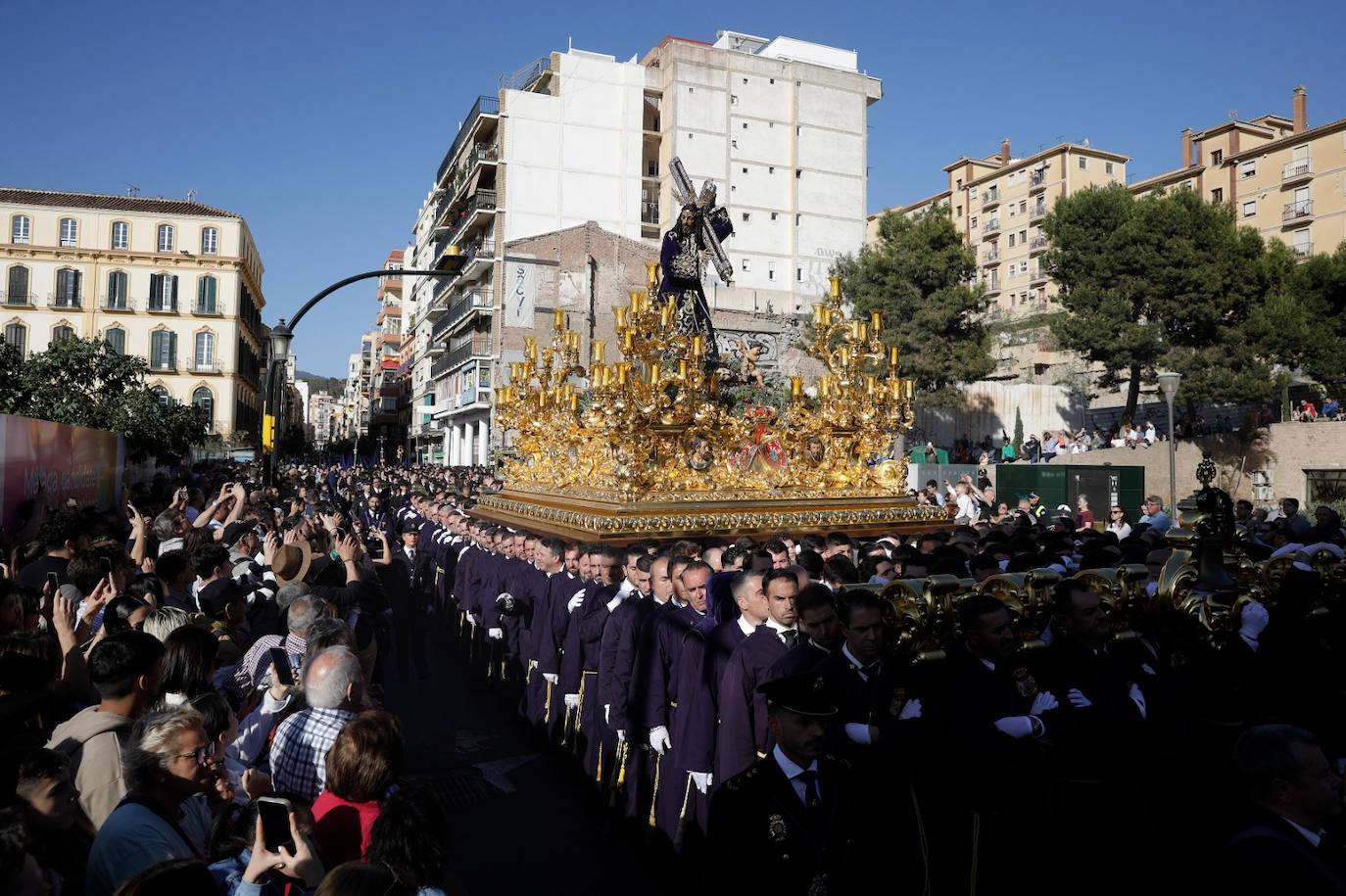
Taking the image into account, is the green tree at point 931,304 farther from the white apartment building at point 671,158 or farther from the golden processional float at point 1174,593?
the golden processional float at point 1174,593

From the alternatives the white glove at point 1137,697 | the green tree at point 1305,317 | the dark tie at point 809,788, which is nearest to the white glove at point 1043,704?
the white glove at point 1137,697

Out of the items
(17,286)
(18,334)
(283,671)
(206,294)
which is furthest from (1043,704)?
(17,286)

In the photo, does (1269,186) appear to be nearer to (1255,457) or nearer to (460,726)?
(1255,457)

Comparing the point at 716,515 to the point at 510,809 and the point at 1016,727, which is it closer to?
→ the point at 510,809

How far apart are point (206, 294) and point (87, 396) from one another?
96.8 feet

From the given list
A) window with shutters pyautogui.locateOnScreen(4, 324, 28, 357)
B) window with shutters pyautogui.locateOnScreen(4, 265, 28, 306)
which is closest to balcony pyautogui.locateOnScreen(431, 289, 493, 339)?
window with shutters pyautogui.locateOnScreen(4, 324, 28, 357)

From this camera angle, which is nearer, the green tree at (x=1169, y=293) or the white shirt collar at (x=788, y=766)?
the white shirt collar at (x=788, y=766)

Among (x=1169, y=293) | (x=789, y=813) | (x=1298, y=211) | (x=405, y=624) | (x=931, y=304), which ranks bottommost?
(x=405, y=624)

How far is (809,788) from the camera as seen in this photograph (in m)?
3.39

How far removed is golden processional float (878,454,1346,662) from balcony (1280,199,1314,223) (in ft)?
147

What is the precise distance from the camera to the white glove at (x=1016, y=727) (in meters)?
4.05

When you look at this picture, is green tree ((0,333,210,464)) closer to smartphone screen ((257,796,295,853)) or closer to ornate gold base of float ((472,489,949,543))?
ornate gold base of float ((472,489,949,543))

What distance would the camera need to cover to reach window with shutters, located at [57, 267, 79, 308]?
46.5m

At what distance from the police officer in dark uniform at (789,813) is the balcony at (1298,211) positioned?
4912cm
